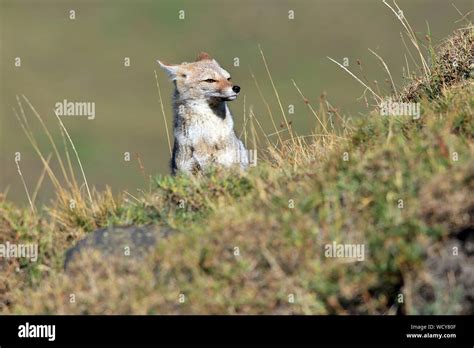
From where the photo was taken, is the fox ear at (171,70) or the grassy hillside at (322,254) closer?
the grassy hillside at (322,254)

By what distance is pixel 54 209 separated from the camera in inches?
392

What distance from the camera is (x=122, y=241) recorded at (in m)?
8.78

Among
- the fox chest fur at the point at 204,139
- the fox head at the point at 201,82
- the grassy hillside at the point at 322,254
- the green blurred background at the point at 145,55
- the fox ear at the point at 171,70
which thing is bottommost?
the grassy hillside at the point at 322,254

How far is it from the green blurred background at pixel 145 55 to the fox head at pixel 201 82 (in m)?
28.2

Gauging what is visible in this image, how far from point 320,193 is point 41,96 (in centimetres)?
4390

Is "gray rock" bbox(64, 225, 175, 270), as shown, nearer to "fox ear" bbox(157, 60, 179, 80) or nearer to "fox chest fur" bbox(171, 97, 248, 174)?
"fox chest fur" bbox(171, 97, 248, 174)

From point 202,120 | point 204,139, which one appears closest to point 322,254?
point 204,139

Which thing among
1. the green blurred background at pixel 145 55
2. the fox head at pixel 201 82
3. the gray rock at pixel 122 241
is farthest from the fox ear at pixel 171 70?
the green blurred background at pixel 145 55

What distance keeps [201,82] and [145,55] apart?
1786 inches

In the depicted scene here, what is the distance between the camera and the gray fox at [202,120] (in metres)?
12.3

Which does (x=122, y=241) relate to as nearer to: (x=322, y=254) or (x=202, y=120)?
(x=322, y=254)

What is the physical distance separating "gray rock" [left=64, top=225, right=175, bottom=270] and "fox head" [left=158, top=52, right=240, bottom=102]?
368 cm

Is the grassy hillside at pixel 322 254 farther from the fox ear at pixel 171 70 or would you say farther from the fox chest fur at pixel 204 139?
the fox ear at pixel 171 70

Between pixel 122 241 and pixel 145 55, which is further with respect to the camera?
pixel 145 55
